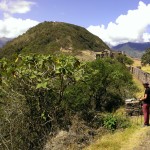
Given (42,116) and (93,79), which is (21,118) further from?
(93,79)

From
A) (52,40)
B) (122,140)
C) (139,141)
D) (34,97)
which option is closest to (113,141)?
(122,140)

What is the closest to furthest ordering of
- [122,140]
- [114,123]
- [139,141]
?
1. [139,141]
2. [122,140]
3. [114,123]

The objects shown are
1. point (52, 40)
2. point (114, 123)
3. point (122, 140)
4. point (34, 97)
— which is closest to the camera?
point (122, 140)

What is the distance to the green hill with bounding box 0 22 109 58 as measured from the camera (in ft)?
347

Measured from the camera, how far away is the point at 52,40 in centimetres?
11294

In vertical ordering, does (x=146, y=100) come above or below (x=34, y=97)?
below

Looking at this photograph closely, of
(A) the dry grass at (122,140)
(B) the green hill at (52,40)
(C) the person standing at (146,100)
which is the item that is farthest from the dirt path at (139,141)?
(B) the green hill at (52,40)

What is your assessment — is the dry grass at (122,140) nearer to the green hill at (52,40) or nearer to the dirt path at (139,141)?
the dirt path at (139,141)

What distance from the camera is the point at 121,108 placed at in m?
22.6

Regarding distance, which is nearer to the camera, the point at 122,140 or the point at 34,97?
the point at 122,140

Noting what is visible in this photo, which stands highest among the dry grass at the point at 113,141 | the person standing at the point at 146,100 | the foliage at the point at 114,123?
the person standing at the point at 146,100

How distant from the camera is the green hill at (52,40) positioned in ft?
347

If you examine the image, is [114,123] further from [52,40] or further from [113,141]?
[52,40]

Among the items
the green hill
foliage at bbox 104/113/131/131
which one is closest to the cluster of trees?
foliage at bbox 104/113/131/131
